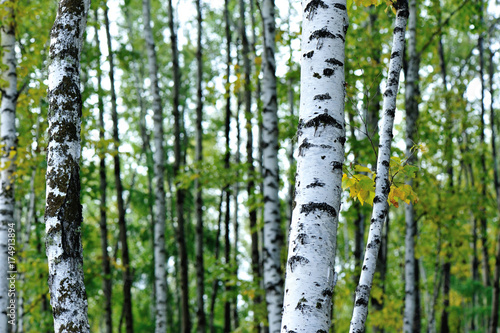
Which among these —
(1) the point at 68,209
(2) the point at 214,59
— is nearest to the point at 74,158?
(1) the point at 68,209

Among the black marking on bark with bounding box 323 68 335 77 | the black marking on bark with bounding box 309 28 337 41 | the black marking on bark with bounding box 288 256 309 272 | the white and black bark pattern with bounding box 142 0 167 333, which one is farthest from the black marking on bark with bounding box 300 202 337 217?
the white and black bark pattern with bounding box 142 0 167 333

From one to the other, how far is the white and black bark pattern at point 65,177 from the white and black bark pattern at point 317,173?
5.05 feet

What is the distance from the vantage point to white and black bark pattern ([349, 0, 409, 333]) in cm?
327

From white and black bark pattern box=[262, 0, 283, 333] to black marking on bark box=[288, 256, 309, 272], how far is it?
4.13 meters

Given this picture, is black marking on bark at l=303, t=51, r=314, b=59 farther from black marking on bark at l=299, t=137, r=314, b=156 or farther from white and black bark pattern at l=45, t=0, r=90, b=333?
white and black bark pattern at l=45, t=0, r=90, b=333

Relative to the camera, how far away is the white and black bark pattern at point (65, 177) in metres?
3.18

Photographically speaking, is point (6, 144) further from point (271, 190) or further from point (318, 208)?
point (318, 208)

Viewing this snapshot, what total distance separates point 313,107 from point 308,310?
107 centimetres

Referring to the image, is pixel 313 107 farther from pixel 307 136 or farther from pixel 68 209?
pixel 68 209

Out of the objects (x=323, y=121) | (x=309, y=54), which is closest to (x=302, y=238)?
(x=323, y=121)

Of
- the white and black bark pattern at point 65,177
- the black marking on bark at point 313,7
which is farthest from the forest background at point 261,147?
the white and black bark pattern at point 65,177

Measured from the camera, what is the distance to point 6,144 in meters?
6.32

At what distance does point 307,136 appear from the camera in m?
2.62

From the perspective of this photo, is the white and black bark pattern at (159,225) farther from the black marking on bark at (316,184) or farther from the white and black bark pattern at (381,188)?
the black marking on bark at (316,184)
